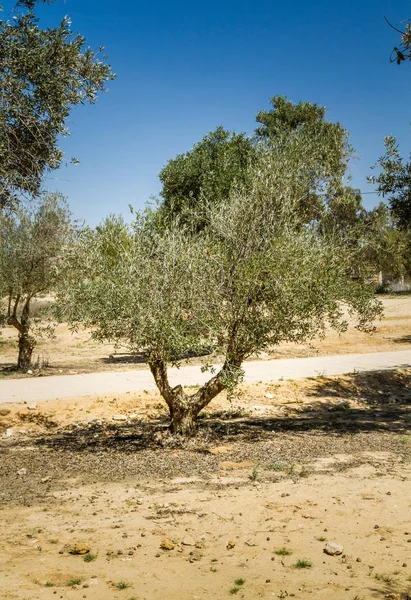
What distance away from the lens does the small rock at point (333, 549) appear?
6.72 metres

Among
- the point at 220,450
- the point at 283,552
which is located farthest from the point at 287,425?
the point at 283,552

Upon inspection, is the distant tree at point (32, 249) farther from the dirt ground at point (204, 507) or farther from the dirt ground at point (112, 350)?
the dirt ground at point (204, 507)

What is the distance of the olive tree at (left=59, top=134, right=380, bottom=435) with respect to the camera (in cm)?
1095

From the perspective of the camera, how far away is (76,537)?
24.3ft

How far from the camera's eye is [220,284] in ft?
37.0

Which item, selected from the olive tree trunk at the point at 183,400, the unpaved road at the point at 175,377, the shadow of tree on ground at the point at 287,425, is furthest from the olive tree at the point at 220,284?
the unpaved road at the point at 175,377

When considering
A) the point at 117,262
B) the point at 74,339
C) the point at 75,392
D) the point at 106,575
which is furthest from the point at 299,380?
the point at 74,339

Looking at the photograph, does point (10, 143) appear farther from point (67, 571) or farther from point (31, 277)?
Answer: point (31, 277)

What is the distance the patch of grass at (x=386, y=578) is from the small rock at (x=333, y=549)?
0.59 m

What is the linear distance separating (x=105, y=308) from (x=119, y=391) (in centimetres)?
729

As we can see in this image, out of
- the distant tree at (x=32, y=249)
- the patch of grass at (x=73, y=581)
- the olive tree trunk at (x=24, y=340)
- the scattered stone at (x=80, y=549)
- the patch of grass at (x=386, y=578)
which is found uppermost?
the distant tree at (x=32, y=249)

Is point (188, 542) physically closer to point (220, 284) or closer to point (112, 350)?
point (220, 284)

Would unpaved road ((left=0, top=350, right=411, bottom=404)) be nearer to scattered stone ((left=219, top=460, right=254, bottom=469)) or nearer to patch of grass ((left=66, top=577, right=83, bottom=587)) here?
scattered stone ((left=219, top=460, right=254, bottom=469))

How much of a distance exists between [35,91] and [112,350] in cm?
2322
